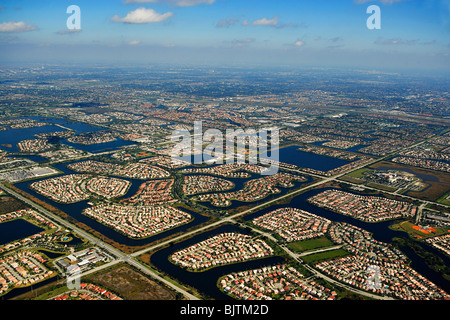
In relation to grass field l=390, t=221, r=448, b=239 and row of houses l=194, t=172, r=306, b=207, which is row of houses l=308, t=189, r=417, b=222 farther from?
row of houses l=194, t=172, r=306, b=207

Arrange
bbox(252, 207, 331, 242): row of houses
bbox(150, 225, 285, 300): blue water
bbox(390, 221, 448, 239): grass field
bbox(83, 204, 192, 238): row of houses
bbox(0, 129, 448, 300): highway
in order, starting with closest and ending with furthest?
bbox(150, 225, 285, 300): blue water
bbox(0, 129, 448, 300): highway
bbox(252, 207, 331, 242): row of houses
bbox(83, 204, 192, 238): row of houses
bbox(390, 221, 448, 239): grass field

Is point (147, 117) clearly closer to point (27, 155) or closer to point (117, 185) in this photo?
point (27, 155)

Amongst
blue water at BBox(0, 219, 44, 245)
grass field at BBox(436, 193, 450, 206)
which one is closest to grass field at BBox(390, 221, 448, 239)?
grass field at BBox(436, 193, 450, 206)

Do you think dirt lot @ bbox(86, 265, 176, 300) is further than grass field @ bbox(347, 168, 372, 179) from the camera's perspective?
No

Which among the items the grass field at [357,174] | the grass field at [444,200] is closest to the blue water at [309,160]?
the grass field at [357,174]

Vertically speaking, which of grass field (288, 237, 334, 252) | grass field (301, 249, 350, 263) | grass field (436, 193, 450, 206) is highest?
grass field (436, 193, 450, 206)
